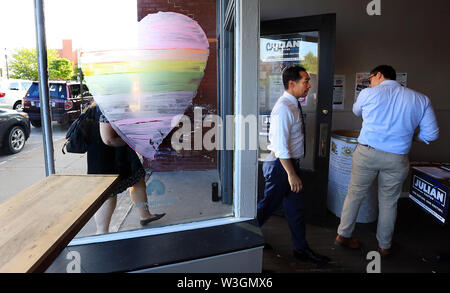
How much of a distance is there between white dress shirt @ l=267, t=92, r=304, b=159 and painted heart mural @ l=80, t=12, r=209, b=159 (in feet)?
2.37

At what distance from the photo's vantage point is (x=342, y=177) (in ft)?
10.7

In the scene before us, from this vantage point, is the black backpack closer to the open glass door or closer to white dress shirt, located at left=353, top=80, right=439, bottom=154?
the open glass door

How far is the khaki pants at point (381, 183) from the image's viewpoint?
252cm

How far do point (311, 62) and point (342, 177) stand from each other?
1225 mm

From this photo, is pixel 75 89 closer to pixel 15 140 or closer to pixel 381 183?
pixel 381 183

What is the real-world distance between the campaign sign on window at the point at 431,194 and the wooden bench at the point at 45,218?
7.74 ft

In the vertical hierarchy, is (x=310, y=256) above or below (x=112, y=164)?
below

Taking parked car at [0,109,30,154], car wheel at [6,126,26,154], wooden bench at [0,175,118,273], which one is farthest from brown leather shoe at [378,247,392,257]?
car wheel at [6,126,26,154]

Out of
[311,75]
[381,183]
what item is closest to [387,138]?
[381,183]

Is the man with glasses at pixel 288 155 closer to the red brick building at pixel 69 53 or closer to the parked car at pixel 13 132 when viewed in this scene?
the red brick building at pixel 69 53

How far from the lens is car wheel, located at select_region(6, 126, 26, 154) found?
505cm

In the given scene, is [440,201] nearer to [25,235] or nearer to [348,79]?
[348,79]
